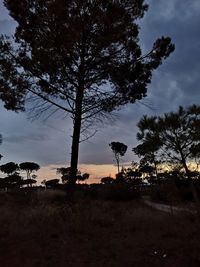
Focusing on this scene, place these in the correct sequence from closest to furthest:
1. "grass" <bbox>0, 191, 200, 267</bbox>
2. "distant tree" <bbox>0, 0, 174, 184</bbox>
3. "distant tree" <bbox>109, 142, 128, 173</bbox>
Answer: "grass" <bbox>0, 191, 200, 267</bbox> < "distant tree" <bbox>0, 0, 174, 184</bbox> < "distant tree" <bbox>109, 142, 128, 173</bbox>

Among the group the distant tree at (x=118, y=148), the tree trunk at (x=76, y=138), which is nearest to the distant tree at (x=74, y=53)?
the tree trunk at (x=76, y=138)

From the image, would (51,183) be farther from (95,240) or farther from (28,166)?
(95,240)

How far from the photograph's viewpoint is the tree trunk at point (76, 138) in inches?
682

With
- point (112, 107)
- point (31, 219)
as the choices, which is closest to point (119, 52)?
point (112, 107)

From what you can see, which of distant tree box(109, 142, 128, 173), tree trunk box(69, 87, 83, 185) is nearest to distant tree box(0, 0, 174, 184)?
tree trunk box(69, 87, 83, 185)

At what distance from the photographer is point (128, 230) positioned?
11719 mm

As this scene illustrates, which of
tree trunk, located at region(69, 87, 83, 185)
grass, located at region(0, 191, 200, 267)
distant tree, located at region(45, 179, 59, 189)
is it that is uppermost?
distant tree, located at region(45, 179, 59, 189)

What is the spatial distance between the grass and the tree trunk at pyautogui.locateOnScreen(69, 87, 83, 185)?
11.5 feet

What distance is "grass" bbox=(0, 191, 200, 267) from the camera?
8508 millimetres

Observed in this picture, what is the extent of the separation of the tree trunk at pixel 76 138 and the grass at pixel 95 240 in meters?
3.50

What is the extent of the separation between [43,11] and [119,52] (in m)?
3.78

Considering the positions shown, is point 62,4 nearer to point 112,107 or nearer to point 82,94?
point 82,94

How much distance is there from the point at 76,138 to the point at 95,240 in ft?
25.1

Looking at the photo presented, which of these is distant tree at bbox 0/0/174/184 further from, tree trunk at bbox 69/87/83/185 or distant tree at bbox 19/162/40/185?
distant tree at bbox 19/162/40/185
